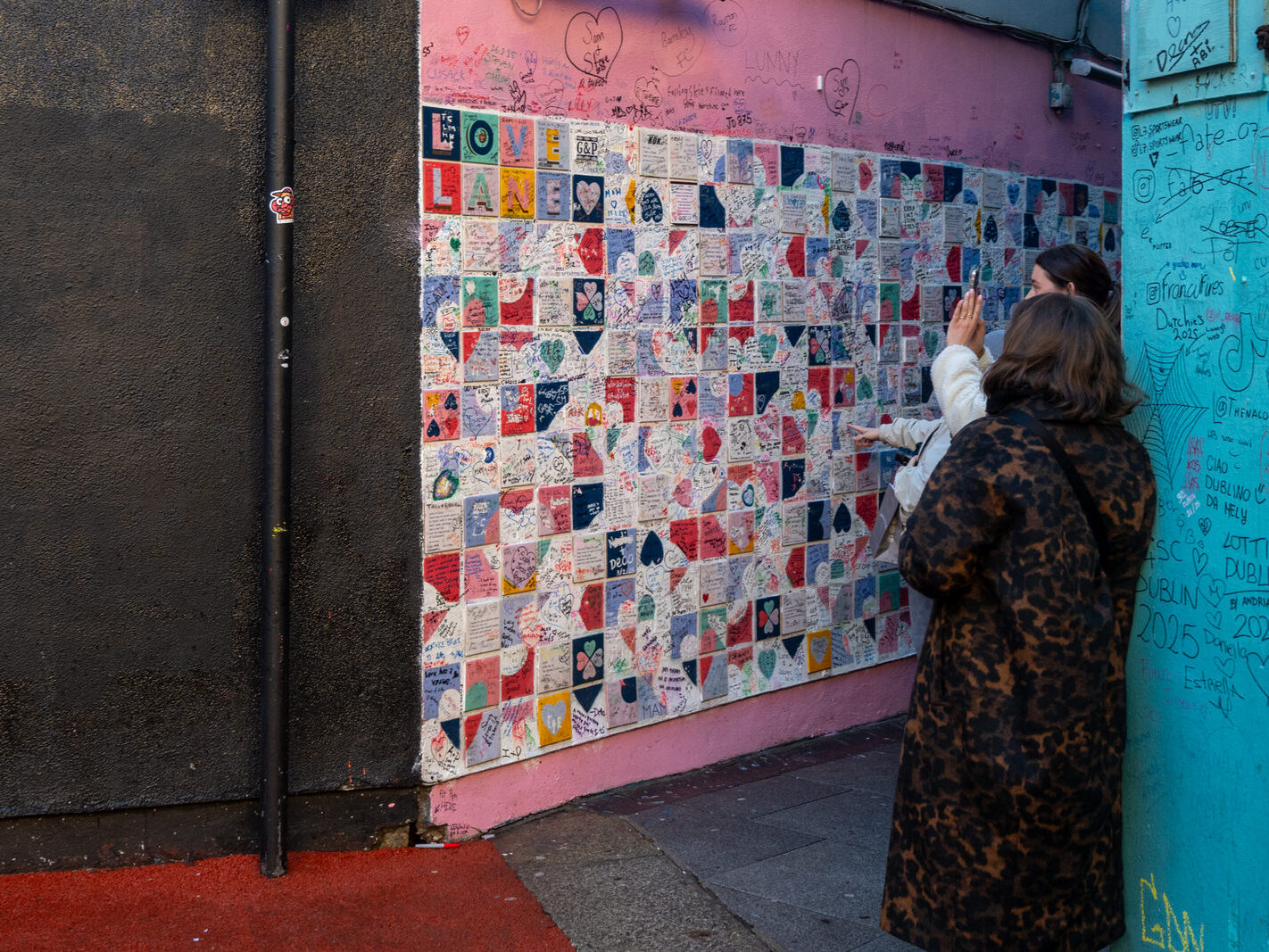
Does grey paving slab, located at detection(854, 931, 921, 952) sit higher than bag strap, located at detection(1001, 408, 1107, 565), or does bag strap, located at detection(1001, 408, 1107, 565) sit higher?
bag strap, located at detection(1001, 408, 1107, 565)

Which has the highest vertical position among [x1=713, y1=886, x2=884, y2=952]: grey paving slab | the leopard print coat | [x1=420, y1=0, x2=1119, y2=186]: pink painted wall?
[x1=420, y1=0, x2=1119, y2=186]: pink painted wall

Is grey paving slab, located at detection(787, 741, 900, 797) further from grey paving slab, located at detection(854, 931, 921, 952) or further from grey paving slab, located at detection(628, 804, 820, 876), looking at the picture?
grey paving slab, located at detection(854, 931, 921, 952)

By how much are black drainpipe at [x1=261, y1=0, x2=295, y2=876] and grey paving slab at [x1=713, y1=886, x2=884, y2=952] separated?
5.19 feet

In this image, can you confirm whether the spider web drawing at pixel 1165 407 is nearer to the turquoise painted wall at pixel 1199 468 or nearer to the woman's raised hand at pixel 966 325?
the turquoise painted wall at pixel 1199 468

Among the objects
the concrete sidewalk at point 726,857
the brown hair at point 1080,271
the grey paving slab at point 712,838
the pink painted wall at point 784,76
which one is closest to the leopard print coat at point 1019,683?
the concrete sidewalk at point 726,857

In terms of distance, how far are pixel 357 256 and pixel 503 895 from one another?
2.30 meters

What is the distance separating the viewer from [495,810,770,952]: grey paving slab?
393cm

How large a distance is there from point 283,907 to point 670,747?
1.88 m

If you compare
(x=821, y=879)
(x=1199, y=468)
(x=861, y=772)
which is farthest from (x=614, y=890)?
(x=1199, y=468)

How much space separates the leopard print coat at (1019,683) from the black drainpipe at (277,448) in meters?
2.20

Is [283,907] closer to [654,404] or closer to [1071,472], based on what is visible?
[654,404]

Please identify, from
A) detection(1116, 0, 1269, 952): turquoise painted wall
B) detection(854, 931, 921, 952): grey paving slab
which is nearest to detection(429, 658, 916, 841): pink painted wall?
detection(854, 931, 921, 952): grey paving slab

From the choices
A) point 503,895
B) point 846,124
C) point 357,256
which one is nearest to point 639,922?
point 503,895

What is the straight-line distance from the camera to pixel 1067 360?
3.02m
